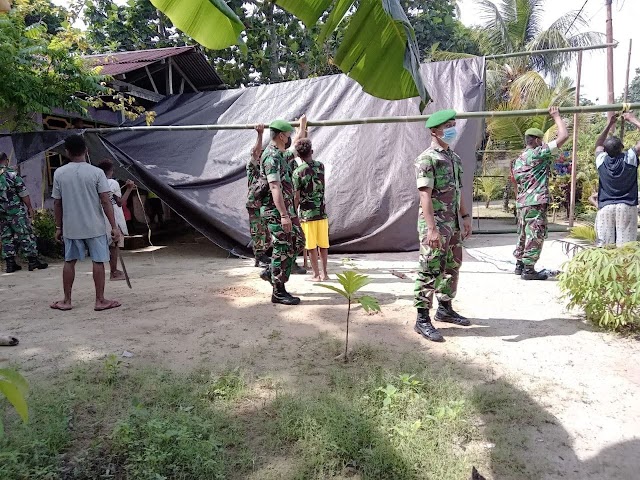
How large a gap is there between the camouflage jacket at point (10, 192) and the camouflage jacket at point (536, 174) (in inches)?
253

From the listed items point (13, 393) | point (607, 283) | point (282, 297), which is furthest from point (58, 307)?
point (607, 283)

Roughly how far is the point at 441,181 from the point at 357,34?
66.2 inches

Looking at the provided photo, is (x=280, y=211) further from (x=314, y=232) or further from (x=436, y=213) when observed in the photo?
(x=436, y=213)

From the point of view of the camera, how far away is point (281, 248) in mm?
4145

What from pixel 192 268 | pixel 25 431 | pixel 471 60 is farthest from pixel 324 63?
pixel 25 431

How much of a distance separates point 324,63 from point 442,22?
7894 millimetres

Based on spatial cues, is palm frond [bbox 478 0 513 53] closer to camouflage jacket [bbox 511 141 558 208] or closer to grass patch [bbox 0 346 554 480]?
camouflage jacket [bbox 511 141 558 208]

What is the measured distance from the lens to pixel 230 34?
194cm

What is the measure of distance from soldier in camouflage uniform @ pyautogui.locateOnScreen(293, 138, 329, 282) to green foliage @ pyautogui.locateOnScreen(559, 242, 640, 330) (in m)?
2.41

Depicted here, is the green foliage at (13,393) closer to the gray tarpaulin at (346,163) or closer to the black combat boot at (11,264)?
the gray tarpaulin at (346,163)

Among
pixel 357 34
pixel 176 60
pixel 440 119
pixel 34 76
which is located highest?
pixel 176 60

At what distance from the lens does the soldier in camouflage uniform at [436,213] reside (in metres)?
3.29

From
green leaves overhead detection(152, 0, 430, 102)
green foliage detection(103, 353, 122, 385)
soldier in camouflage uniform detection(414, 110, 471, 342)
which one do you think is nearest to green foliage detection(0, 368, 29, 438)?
green leaves overhead detection(152, 0, 430, 102)

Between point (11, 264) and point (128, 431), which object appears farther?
point (11, 264)
